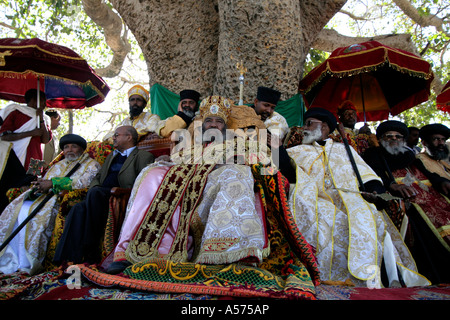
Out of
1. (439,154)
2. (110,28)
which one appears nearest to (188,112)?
(439,154)

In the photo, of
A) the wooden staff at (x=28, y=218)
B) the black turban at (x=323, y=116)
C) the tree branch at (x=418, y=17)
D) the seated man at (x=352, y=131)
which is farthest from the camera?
the tree branch at (x=418, y=17)

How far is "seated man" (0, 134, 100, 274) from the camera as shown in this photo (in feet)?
13.0

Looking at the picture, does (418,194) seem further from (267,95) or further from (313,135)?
(267,95)

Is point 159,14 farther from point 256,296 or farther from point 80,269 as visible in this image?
point 256,296

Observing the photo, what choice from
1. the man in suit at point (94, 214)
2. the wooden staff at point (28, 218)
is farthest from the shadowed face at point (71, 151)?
the wooden staff at point (28, 218)

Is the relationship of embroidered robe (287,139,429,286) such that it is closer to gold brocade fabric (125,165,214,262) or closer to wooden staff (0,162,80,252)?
gold brocade fabric (125,165,214,262)

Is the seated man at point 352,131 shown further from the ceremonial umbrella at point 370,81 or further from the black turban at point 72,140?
the black turban at point 72,140

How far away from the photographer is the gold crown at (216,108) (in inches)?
177

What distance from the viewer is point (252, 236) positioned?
2.95m

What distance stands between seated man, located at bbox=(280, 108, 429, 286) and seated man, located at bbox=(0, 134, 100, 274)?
254 cm

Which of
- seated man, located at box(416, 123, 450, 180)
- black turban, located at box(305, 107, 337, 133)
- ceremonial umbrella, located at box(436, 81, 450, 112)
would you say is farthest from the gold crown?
ceremonial umbrella, located at box(436, 81, 450, 112)

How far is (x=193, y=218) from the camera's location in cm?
340

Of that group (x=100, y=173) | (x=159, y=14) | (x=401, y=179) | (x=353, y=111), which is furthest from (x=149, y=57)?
(x=401, y=179)

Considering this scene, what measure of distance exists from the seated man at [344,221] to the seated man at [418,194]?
0.82 ft
